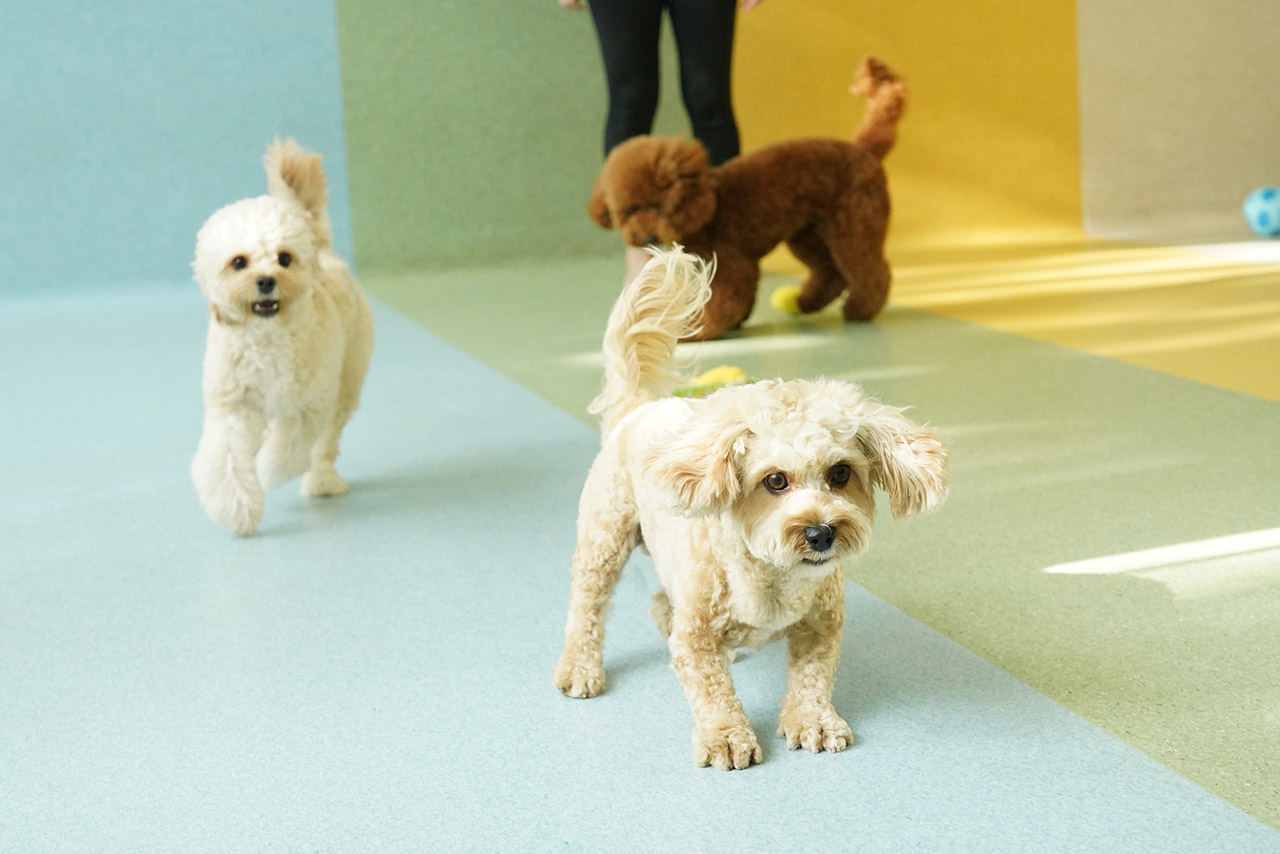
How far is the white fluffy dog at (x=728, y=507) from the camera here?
4.40 ft

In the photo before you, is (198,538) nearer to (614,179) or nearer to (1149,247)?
(614,179)

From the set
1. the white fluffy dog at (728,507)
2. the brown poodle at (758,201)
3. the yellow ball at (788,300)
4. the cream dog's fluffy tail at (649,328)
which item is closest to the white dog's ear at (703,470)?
the white fluffy dog at (728,507)

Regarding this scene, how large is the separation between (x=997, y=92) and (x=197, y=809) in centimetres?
598

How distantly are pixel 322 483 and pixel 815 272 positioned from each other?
2.27 metres

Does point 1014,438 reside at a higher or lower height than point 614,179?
lower

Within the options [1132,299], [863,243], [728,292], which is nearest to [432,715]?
[728,292]

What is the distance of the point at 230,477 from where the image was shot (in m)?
2.42

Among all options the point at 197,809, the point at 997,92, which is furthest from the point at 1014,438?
the point at 997,92

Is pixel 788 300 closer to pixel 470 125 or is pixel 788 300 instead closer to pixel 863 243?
pixel 863 243

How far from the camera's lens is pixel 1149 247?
18.5ft

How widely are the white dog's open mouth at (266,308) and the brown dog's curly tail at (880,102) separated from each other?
249cm

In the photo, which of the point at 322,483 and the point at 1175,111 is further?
the point at 1175,111

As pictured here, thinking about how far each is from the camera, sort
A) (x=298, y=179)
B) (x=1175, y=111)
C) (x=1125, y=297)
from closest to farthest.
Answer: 1. (x=298, y=179)
2. (x=1125, y=297)
3. (x=1175, y=111)

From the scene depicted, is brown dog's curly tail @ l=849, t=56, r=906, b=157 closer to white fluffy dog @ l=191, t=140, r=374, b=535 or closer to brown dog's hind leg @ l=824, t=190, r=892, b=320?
brown dog's hind leg @ l=824, t=190, r=892, b=320
